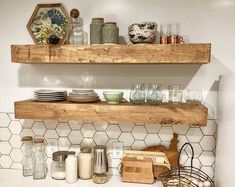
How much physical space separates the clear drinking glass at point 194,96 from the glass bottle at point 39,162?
104 cm

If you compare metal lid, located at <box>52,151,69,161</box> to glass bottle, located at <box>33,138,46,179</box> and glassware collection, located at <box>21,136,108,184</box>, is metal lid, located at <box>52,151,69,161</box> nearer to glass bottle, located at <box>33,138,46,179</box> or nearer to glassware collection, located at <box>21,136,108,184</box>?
glassware collection, located at <box>21,136,108,184</box>

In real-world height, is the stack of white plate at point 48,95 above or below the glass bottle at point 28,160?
above

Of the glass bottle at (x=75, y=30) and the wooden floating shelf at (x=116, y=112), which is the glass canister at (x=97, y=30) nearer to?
the glass bottle at (x=75, y=30)

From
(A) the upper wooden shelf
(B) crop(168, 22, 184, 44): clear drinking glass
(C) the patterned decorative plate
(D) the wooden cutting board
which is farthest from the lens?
(C) the patterned decorative plate

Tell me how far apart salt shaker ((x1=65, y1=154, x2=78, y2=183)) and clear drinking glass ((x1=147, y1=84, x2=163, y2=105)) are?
646 mm

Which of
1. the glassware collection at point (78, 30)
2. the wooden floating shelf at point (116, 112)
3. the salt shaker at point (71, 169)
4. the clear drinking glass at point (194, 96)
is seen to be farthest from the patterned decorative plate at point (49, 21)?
the clear drinking glass at point (194, 96)

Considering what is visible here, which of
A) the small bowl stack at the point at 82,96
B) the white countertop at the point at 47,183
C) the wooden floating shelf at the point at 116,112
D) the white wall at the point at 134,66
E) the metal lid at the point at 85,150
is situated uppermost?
the white wall at the point at 134,66

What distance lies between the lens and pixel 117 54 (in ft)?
5.60

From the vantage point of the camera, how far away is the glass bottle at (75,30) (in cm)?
188

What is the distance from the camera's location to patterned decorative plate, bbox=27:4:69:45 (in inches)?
77.2

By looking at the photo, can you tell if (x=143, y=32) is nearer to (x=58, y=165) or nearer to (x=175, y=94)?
(x=175, y=94)

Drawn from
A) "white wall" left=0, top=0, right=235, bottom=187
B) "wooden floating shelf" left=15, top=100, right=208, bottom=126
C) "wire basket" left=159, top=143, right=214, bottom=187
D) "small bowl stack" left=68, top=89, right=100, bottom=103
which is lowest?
"wire basket" left=159, top=143, right=214, bottom=187

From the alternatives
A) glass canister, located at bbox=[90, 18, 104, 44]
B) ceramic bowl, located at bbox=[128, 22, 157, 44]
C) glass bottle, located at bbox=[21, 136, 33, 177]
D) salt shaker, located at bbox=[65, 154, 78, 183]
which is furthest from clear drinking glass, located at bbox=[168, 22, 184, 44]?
glass bottle, located at bbox=[21, 136, 33, 177]

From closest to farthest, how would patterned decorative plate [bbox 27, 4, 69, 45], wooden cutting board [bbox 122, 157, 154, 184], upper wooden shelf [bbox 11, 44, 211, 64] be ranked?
upper wooden shelf [bbox 11, 44, 211, 64] → wooden cutting board [bbox 122, 157, 154, 184] → patterned decorative plate [bbox 27, 4, 69, 45]
